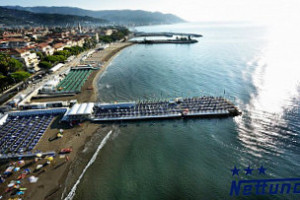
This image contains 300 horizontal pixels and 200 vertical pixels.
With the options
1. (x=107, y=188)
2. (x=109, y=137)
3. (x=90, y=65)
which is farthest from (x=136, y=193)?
(x=90, y=65)

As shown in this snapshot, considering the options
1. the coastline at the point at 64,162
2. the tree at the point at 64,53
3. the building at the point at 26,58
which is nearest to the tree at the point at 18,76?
the building at the point at 26,58

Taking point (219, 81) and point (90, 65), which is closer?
point (219, 81)

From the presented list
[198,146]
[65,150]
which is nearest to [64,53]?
[65,150]

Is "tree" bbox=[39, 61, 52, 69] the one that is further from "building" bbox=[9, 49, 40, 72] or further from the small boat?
the small boat

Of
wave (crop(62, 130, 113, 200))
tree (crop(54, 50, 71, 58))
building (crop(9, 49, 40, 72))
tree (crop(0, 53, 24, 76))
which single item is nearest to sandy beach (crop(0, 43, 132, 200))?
wave (crop(62, 130, 113, 200))

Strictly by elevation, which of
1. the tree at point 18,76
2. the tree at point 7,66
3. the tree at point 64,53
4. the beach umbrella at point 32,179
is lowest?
the beach umbrella at point 32,179

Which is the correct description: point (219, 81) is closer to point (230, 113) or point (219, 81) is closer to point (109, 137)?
point (230, 113)

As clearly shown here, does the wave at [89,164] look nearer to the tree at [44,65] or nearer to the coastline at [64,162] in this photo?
the coastline at [64,162]

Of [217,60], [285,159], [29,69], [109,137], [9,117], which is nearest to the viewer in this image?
[285,159]
